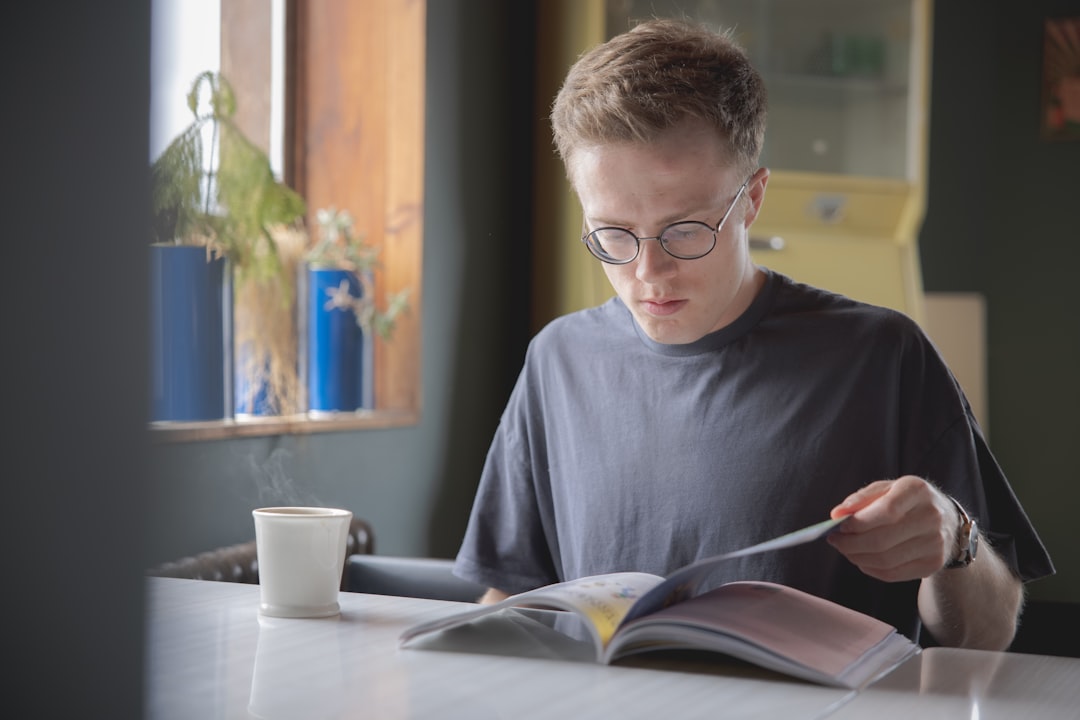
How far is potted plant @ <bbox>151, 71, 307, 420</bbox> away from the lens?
1.92m

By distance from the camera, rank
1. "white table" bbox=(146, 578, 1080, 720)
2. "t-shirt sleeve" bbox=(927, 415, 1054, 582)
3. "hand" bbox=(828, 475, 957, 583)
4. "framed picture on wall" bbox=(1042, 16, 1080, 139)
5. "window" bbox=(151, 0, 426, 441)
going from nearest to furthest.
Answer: "white table" bbox=(146, 578, 1080, 720), "hand" bbox=(828, 475, 957, 583), "t-shirt sleeve" bbox=(927, 415, 1054, 582), "window" bbox=(151, 0, 426, 441), "framed picture on wall" bbox=(1042, 16, 1080, 139)

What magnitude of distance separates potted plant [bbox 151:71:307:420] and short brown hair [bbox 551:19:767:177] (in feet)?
2.10

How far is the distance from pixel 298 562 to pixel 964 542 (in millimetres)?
640

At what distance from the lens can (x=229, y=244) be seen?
6.66ft

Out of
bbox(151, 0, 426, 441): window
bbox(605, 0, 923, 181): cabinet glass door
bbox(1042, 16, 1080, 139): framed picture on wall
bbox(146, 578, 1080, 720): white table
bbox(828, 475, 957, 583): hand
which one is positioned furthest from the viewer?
bbox(1042, 16, 1080, 139): framed picture on wall

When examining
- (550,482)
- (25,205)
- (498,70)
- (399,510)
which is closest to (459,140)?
(498,70)

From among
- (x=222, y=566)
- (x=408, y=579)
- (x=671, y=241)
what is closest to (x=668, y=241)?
(x=671, y=241)

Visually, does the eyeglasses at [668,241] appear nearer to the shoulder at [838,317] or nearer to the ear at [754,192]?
the ear at [754,192]

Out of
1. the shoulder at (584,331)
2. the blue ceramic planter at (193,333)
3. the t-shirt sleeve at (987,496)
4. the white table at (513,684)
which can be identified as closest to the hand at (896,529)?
the white table at (513,684)

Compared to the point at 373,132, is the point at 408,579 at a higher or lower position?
lower

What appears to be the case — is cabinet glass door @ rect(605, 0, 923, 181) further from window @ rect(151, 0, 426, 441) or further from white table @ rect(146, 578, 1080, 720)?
white table @ rect(146, 578, 1080, 720)

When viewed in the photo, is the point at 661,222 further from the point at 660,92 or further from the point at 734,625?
the point at 734,625

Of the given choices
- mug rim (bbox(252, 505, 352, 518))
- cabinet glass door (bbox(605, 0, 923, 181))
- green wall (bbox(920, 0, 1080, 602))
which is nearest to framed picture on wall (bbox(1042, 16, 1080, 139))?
green wall (bbox(920, 0, 1080, 602))

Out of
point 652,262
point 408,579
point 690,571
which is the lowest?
point 408,579
